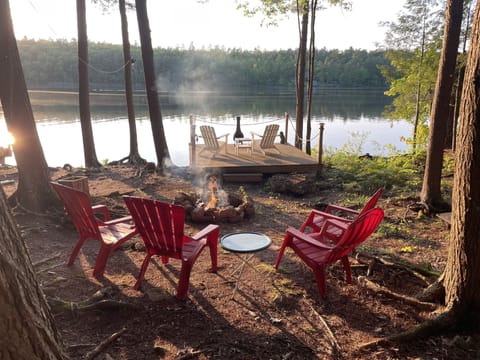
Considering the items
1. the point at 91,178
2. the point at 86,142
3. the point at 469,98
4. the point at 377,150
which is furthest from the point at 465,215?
the point at 377,150

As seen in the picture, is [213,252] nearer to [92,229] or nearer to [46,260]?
[92,229]

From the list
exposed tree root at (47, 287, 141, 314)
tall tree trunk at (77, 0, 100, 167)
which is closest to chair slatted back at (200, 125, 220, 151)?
tall tree trunk at (77, 0, 100, 167)

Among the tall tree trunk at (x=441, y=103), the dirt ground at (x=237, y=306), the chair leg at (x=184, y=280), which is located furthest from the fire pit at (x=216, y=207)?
the tall tree trunk at (x=441, y=103)

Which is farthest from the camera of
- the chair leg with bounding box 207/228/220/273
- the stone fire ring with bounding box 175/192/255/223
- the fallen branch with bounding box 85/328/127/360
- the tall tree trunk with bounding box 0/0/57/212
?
the stone fire ring with bounding box 175/192/255/223

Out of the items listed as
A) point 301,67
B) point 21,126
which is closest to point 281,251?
point 21,126

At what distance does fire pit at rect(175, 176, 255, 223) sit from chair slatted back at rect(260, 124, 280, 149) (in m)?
3.57

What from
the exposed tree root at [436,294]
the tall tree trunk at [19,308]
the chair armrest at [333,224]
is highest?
the tall tree trunk at [19,308]

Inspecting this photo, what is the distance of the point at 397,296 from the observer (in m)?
2.74

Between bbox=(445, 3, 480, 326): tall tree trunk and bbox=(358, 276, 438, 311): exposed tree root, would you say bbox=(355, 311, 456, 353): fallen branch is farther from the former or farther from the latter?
bbox=(358, 276, 438, 311): exposed tree root

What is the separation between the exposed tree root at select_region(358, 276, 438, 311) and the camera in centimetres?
252

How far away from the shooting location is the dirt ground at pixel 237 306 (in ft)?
7.23

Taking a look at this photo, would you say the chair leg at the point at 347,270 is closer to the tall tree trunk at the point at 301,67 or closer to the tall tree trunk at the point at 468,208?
the tall tree trunk at the point at 468,208

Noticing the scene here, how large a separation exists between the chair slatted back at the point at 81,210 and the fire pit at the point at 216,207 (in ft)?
6.13

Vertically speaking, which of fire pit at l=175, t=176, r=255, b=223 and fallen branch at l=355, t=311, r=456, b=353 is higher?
fallen branch at l=355, t=311, r=456, b=353
